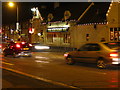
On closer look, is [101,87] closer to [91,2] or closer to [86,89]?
[86,89]

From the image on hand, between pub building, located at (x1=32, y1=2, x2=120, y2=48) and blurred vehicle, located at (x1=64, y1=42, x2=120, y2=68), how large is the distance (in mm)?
16520

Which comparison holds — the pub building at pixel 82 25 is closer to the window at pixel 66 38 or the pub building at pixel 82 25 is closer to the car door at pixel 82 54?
the window at pixel 66 38

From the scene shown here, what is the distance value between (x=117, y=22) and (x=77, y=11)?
952 centimetres

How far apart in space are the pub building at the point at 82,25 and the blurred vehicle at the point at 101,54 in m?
16.5

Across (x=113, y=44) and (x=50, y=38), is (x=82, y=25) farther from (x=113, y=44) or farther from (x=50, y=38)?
(x=113, y=44)

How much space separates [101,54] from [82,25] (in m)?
22.0

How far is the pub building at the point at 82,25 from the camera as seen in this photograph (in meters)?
31.8

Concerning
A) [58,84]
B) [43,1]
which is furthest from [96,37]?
[58,84]

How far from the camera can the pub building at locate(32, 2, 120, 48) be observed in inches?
1252

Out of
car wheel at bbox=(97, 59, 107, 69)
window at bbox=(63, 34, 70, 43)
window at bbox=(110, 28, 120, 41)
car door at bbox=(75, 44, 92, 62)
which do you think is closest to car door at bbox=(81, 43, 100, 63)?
car door at bbox=(75, 44, 92, 62)

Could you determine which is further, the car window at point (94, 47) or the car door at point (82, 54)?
the car door at point (82, 54)

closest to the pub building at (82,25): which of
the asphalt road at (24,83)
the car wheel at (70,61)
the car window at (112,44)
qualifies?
the car wheel at (70,61)

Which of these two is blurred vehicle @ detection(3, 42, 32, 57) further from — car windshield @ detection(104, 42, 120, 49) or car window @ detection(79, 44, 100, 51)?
car windshield @ detection(104, 42, 120, 49)

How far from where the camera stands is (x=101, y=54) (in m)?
14.2
